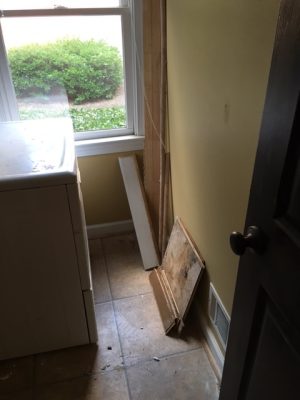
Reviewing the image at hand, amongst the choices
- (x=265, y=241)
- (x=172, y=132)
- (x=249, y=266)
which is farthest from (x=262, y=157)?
(x=172, y=132)

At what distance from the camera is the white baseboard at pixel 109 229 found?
2422mm

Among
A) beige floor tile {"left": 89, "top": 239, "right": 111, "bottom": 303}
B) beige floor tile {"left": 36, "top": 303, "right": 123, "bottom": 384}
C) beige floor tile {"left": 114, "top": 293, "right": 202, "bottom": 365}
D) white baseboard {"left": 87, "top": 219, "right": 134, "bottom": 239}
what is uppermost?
white baseboard {"left": 87, "top": 219, "right": 134, "bottom": 239}

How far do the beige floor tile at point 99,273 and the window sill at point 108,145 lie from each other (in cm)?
63

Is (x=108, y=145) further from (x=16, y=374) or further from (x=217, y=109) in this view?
(x=16, y=374)

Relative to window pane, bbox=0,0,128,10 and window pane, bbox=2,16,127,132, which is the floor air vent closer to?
window pane, bbox=2,16,127,132

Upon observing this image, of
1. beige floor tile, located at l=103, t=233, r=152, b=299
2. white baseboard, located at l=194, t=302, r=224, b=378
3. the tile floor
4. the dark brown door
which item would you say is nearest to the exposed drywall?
beige floor tile, located at l=103, t=233, r=152, b=299

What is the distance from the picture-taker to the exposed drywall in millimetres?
2211

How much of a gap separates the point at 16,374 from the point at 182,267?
0.90m

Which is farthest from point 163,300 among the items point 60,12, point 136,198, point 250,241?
point 60,12

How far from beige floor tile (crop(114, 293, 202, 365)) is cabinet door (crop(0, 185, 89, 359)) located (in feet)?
0.71

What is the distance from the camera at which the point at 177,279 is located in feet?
5.78

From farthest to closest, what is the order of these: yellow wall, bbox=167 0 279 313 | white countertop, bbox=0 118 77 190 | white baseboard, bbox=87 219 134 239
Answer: white baseboard, bbox=87 219 134 239 < white countertop, bbox=0 118 77 190 < yellow wall, bbox=167 0 279 313

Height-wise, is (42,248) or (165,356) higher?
(42,248)

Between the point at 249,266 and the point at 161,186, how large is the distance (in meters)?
1.17
